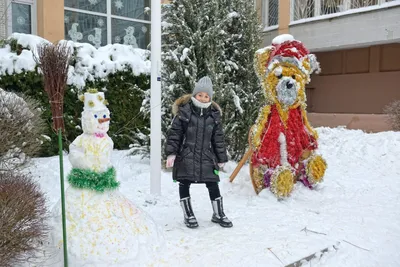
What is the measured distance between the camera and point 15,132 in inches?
162

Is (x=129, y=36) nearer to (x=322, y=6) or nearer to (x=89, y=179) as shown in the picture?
(x=322, y=6)

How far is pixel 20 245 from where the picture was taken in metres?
2.53

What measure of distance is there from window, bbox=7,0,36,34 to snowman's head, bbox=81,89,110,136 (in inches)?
252

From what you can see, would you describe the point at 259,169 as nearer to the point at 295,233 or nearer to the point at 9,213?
the point at 295,233

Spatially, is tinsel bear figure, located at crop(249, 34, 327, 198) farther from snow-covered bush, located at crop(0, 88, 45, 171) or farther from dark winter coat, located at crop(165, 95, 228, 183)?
snow-covered bush, located at crop(0, 88, 45, 171)

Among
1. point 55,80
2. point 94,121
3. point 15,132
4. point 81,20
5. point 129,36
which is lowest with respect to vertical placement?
point 15,132

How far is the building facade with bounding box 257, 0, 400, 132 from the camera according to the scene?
435 inches

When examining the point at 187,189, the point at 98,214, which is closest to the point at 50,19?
the point at 187,189

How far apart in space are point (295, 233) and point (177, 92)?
314 cm

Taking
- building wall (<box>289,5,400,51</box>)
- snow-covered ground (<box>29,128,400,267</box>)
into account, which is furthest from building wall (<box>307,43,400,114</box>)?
snow-covered ground (<box>29,128,400,267</box>)

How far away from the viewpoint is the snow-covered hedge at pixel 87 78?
237 inches

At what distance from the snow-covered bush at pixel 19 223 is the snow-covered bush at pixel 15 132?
1.16 m

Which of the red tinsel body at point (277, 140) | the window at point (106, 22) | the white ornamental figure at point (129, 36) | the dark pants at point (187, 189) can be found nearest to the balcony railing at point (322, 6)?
the window at point (106, 22)

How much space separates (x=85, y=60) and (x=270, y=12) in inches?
397
